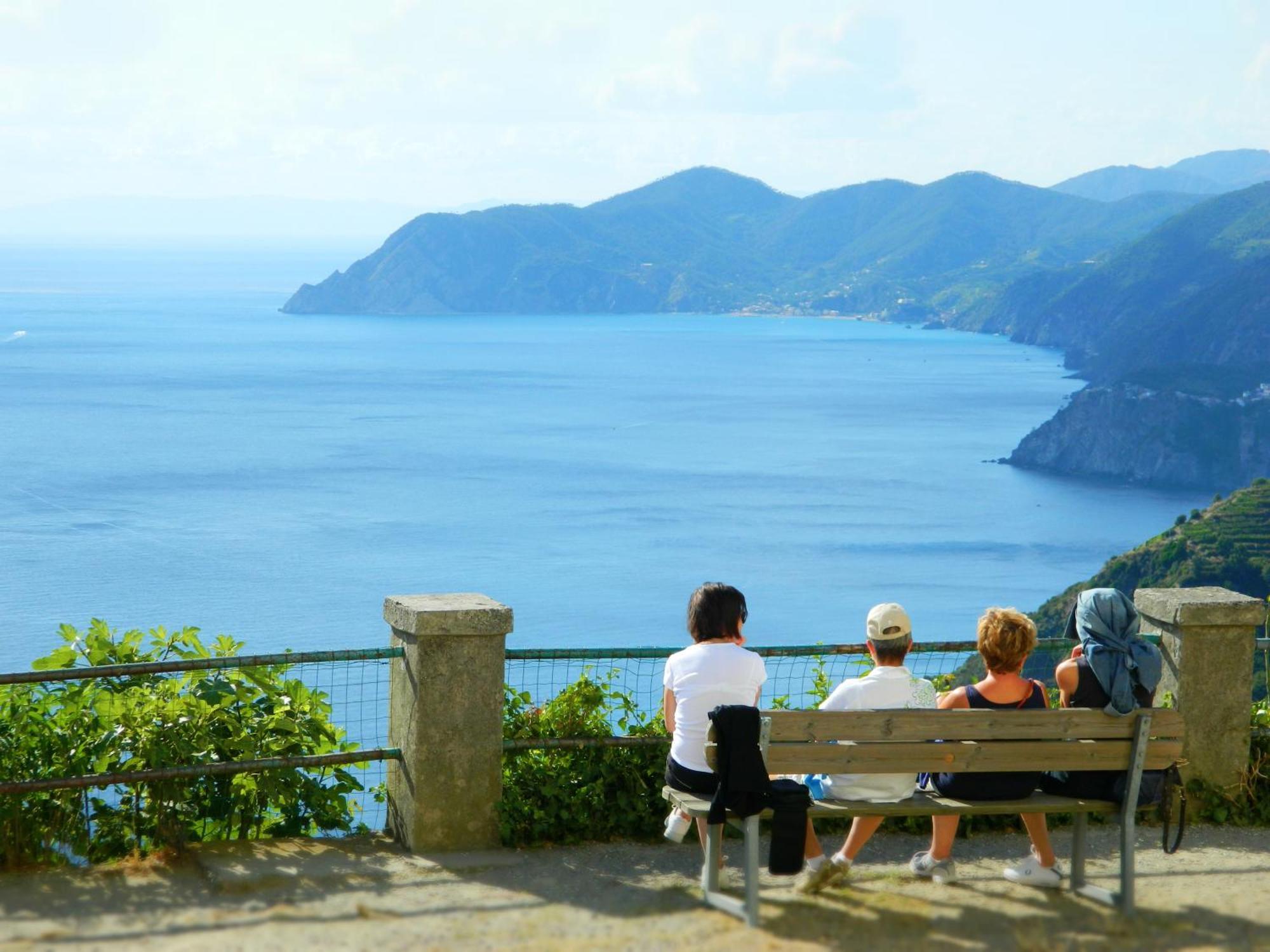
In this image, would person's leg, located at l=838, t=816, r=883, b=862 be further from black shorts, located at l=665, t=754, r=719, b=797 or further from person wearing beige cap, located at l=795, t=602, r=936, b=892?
black shorts, located at l=665, t=754, r=719, b=797

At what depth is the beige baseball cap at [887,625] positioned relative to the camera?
17.2 feet

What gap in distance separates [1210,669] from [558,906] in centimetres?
315

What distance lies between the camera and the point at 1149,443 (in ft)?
521

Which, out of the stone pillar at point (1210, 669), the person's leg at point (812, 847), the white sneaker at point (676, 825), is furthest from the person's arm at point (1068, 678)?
the white sneaker at point (676, 825)

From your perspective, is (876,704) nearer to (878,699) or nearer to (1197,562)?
(878,699)

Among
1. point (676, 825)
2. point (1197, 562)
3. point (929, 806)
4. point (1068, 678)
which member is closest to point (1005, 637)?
point (1068, 678)

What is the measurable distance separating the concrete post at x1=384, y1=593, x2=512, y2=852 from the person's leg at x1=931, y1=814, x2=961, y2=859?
66.4 inches

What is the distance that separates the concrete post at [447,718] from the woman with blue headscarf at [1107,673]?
2107mm

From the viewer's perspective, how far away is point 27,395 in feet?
581

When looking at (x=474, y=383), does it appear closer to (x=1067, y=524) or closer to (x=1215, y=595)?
(x=1067, y=524)

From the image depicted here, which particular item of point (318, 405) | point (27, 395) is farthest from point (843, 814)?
point (27, 395)

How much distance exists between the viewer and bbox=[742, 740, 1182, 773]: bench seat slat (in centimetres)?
495

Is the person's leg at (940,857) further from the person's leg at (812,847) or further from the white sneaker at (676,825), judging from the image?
the white sneaker at (676,825)

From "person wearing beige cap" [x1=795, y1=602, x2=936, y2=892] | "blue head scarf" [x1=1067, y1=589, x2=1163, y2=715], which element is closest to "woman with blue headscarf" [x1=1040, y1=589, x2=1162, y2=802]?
"blue head scarf" [x1=1067, y1=589, x2=1163, y2=715]
